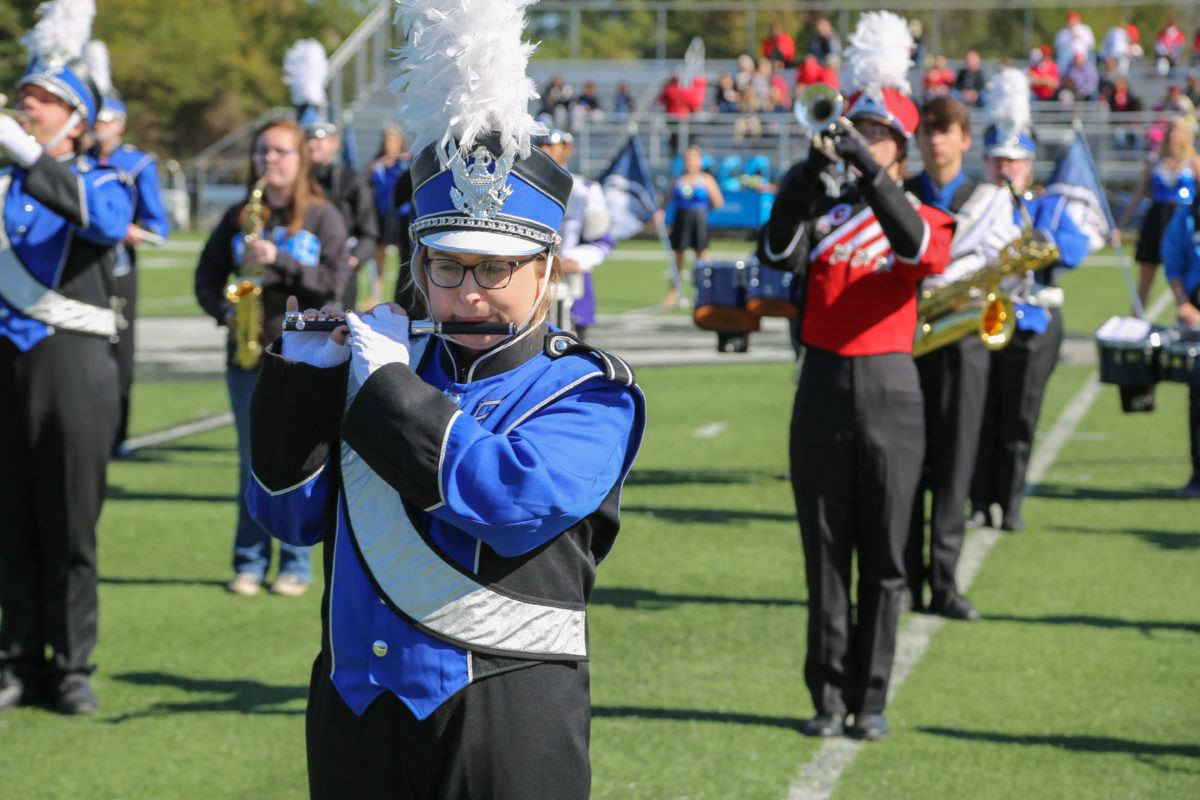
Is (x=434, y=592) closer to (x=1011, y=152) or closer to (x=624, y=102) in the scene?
(x=1011, y=152)

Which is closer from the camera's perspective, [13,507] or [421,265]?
[421,265]

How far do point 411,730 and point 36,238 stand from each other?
3185 millimetres

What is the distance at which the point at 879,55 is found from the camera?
538 cm

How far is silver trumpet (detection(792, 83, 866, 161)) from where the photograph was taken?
15.0 feet

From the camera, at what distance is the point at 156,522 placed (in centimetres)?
817

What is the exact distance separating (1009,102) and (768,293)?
2801mm

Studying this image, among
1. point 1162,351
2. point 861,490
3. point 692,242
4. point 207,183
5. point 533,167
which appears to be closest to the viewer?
point 533,167

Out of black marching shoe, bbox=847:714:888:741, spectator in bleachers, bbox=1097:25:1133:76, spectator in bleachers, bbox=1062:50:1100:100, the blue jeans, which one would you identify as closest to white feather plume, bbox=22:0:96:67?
the blue jeans

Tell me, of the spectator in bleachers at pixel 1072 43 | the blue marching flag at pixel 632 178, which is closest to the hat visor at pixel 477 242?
the blue marching flag at pixel 632 178

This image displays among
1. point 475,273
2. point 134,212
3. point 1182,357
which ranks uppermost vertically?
point 475,273

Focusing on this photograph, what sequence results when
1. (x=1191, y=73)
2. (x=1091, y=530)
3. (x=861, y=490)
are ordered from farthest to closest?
(x=1191, y=73), (x=1091, y=530), (x=861, y=490)

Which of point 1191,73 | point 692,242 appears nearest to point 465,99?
point 692,242

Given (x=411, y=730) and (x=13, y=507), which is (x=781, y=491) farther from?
(x=411, y=730)

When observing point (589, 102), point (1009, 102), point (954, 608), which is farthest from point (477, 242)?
point (589, 102)
